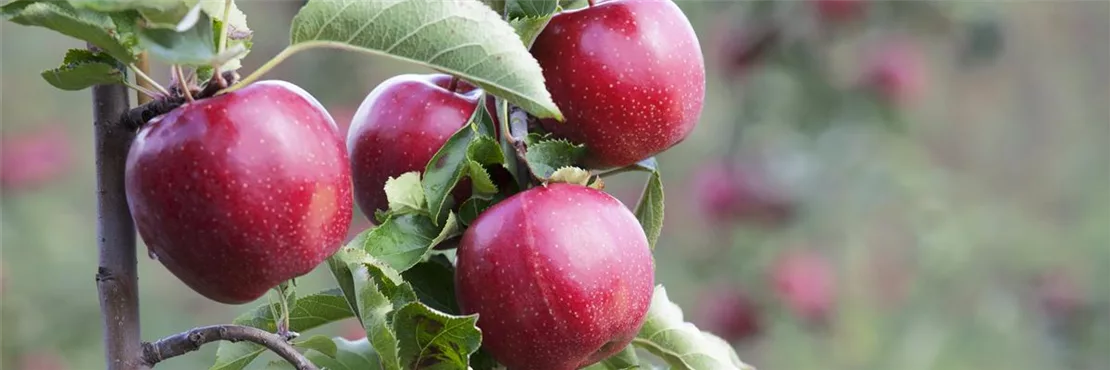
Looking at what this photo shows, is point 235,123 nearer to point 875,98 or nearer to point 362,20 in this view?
point 362,20

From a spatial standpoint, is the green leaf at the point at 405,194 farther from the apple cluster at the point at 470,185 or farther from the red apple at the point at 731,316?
the red apple at the point at 731,316

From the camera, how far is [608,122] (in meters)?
0.68

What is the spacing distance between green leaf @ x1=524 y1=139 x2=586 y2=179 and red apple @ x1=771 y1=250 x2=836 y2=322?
1821mm

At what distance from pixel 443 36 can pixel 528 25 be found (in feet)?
0.28

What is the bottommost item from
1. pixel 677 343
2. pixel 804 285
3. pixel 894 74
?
pixel 804 285

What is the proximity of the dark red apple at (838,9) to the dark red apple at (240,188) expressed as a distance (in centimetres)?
185

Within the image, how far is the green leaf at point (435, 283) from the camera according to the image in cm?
69

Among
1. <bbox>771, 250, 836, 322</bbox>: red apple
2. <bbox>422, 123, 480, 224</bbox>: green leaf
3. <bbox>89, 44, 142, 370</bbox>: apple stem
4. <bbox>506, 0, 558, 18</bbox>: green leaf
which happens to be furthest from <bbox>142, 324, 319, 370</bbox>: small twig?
<bbox>771, 250, 836, 322</bbox>: red apple

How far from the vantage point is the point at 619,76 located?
0.68 metres

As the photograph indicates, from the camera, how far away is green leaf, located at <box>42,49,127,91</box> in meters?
0.54

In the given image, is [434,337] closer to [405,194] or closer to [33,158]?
[405,194]

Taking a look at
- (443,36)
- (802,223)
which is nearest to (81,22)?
(443,36)

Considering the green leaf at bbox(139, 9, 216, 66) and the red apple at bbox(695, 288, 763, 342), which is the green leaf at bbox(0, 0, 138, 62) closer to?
the green leaf at bbox(139, 9, 216, 66)

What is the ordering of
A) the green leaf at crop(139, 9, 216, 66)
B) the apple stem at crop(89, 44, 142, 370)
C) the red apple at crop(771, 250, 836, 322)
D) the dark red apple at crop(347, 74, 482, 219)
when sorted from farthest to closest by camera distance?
the red apple at crop(771, 250, 836, 322) < the dark red apple at crop(347, 74, 482, 219) < the apple stem at crop(89, 44, 142, 370) < the green leaf at crop(139, 9, 216, 66)
